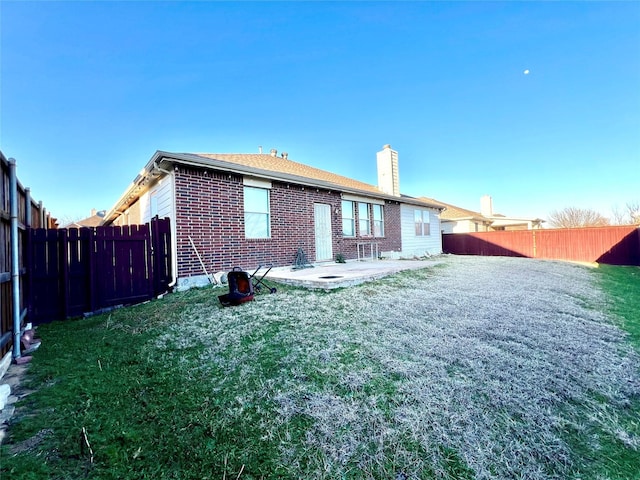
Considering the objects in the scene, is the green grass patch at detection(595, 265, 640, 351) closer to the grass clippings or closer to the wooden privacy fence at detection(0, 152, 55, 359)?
the grass clippings

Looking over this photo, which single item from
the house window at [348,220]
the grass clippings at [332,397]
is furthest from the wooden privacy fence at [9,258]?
the house window at [348,220]

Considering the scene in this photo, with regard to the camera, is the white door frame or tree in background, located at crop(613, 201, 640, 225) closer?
the white door frame

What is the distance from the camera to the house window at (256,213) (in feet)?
26.3

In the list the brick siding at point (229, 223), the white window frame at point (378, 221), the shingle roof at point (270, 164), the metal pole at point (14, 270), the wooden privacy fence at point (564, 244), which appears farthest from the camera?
the wooden privacy fence at point (564, 244)

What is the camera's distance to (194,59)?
955cm

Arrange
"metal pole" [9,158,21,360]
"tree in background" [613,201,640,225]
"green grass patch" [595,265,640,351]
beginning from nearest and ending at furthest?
"metal pole" [9,158,21,360]
"green grass patch" [595,265,640,351]
"tree in background" [613,201,640,225]

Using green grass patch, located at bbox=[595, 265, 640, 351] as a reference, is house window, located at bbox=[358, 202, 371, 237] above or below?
above

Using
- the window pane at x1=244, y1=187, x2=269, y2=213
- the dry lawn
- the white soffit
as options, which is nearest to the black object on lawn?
the dry lawn

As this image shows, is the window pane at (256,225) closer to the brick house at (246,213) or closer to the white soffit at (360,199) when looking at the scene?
the brick house at (246,213)

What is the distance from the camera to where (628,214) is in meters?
32.7

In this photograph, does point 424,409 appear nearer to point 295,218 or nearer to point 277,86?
→ point 295,218

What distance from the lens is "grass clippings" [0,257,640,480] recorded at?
178cm

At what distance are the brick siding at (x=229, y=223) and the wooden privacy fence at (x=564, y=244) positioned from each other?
14.4m

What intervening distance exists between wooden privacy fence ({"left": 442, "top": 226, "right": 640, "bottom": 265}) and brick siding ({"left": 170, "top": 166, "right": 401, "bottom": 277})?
47.4 feet
